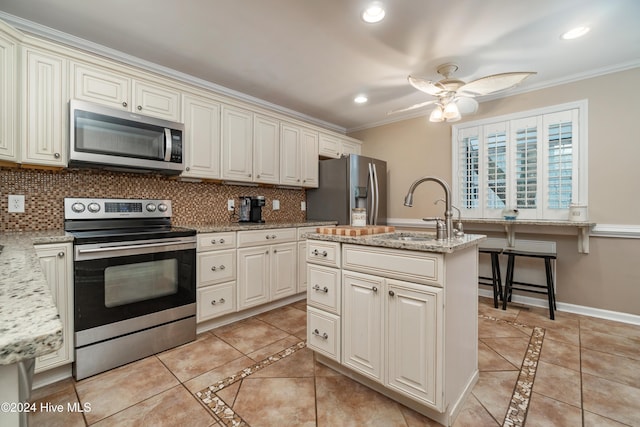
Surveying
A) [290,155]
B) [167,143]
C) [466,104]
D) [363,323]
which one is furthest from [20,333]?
[290,155]

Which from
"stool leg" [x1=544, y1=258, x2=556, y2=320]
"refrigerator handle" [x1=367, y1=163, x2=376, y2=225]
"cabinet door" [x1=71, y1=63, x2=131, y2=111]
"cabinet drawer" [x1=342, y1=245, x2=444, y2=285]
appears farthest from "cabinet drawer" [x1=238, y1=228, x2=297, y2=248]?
"stool leg" [x1=544, y1=258, x2=556, y2=320]

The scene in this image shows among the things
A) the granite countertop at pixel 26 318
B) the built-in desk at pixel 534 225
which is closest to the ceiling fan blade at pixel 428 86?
the built-in desk at pixel 534 225

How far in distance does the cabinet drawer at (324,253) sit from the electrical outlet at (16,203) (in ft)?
6.86

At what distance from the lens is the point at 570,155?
2.96 metres

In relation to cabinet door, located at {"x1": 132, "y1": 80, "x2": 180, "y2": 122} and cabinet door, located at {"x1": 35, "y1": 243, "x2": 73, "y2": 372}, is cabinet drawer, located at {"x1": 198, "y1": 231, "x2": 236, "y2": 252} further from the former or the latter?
cabinet door, located at {"x1": 132, "y1": 80, "x2": 180, "y2": 122}

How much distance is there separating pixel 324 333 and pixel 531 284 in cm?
256

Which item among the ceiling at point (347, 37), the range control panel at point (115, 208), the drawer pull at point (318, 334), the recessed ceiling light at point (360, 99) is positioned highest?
the recessed ceiling light at point (360, 99)

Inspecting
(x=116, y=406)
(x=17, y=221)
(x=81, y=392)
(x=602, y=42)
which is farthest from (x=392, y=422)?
(x=602, y=42)

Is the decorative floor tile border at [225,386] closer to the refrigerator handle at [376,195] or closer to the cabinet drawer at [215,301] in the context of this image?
the cabinet drawer at [215,301]

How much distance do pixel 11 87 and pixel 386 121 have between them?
3956 mm

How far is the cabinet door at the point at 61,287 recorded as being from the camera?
175 centimetres

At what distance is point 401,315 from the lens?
59.9 inches

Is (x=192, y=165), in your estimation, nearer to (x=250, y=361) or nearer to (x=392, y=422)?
(x=250, y=361)

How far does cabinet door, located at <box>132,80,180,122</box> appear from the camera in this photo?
2334 millimetres
